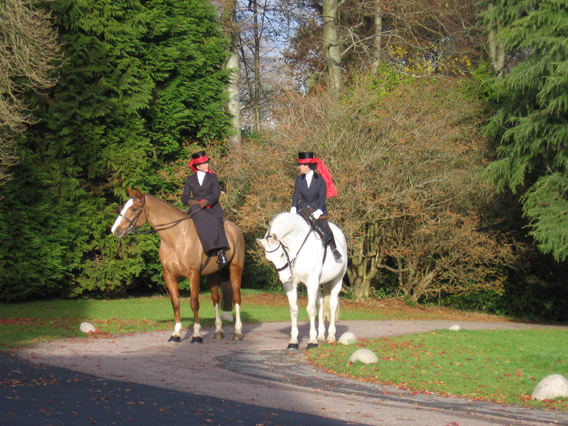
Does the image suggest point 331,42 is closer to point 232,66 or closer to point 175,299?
point 232,66

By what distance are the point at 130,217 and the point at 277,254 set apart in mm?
2746

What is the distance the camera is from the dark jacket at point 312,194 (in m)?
13.1

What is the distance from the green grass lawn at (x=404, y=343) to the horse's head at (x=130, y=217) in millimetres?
2513

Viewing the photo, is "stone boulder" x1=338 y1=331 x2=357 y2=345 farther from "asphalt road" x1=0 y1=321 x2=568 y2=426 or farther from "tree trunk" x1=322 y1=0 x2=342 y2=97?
"tree trunk" x1=322 y1=0 x2=342 y2=97

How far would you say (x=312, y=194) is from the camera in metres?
13.1

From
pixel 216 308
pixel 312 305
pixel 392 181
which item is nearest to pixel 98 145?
pixel 392 181

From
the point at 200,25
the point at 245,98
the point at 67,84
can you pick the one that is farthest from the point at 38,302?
the point at 245,98

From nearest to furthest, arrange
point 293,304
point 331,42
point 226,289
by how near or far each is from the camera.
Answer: point 293,304 < point 226,289 < point 331,42

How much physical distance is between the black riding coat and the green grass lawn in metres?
2.70

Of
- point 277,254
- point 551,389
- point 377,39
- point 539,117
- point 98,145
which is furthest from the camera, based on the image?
point 377,39

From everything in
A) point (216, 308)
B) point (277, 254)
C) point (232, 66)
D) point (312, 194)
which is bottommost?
point (216, 308)

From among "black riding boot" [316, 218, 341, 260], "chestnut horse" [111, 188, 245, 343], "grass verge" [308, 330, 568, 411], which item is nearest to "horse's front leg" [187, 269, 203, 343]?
"chestnut horse" [111, 188, 245, 343]

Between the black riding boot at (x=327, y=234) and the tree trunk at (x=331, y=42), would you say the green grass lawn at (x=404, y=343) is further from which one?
the tree trunk at (x=331, y=42)

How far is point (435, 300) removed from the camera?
81.0 ft
